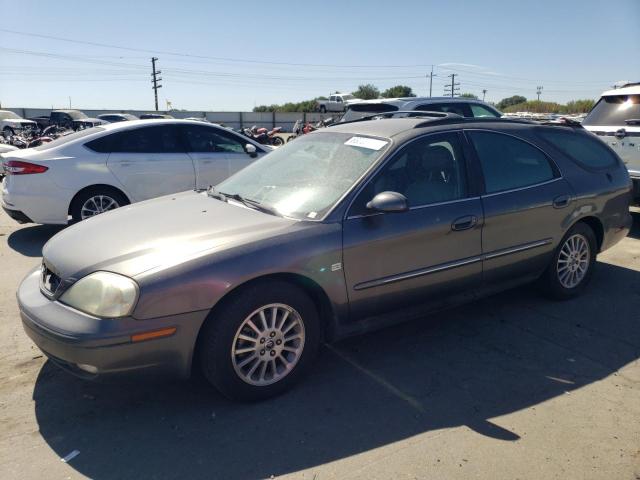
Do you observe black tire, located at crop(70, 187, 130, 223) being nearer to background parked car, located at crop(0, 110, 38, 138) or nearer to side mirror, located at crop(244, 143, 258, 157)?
side mirror, located at crop(244, 143, 258, 157)

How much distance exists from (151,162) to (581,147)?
5.02m

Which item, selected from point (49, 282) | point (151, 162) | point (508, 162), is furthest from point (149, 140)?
point (508, 162)

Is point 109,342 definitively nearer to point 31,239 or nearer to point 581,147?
point 581,147

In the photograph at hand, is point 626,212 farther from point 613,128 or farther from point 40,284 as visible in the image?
point 40,284

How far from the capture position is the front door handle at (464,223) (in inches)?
144

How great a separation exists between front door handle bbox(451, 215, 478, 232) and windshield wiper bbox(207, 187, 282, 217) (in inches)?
49.4

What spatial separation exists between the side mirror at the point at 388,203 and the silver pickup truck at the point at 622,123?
191 inches

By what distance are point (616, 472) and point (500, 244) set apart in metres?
1.81

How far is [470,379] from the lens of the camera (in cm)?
332

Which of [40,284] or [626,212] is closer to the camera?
[40,284]

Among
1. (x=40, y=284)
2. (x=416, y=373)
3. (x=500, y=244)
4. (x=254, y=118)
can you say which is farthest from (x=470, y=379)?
(x=254, y=118)

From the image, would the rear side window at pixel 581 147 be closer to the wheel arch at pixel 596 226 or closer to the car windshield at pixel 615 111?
the wheel arch at pixel 596 226

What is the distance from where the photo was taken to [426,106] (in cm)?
895

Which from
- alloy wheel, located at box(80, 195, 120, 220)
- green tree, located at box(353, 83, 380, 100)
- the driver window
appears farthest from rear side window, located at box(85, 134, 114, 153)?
green tree, located at box(353, 83, 380, 100)
